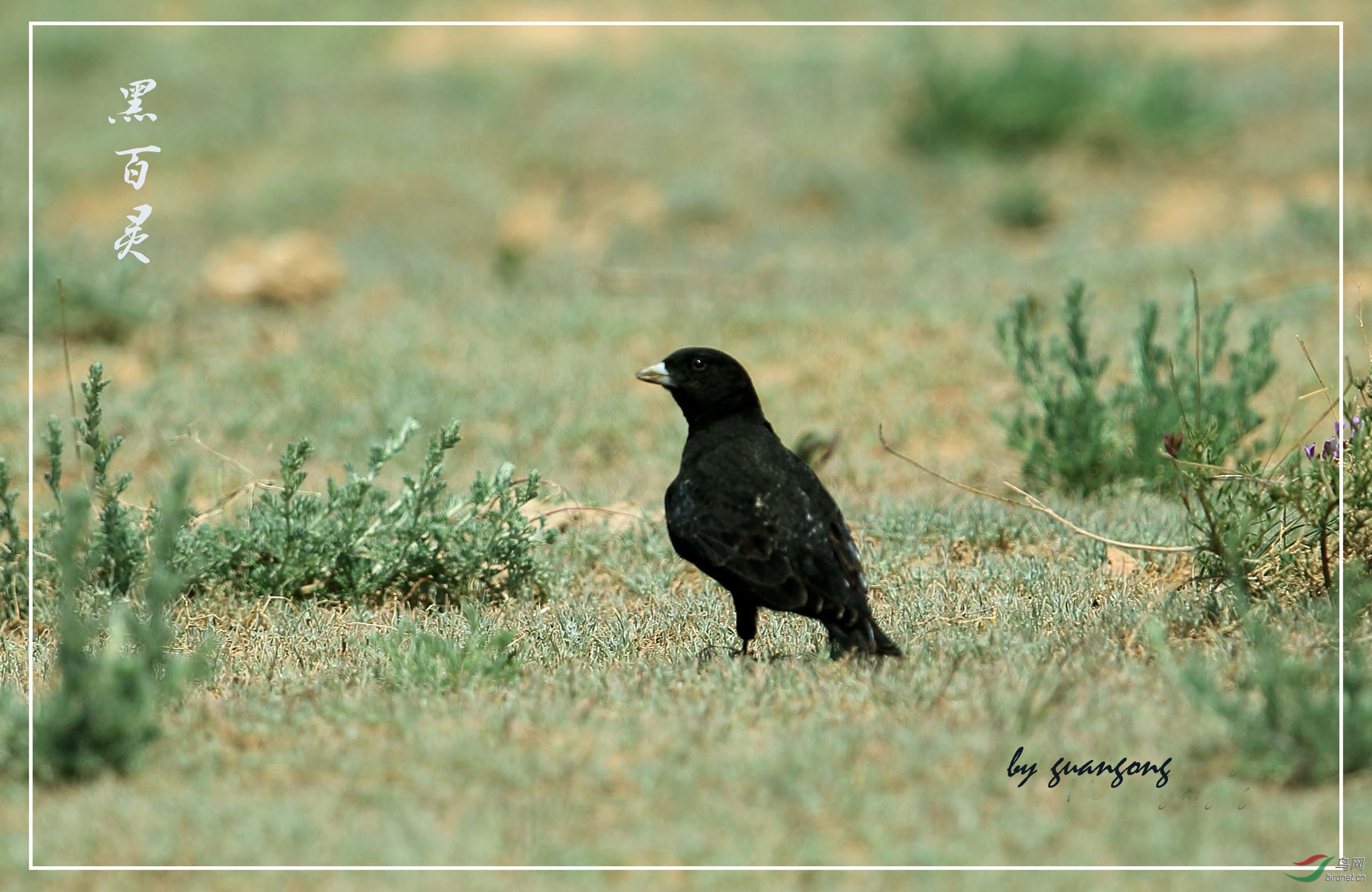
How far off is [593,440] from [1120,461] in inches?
133

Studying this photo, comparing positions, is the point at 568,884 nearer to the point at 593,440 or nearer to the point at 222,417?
the point at 593,440

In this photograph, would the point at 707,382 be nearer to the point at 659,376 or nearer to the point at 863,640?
the point at 659,376

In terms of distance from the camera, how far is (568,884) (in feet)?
11.0

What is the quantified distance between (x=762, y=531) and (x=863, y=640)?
1.72 ft

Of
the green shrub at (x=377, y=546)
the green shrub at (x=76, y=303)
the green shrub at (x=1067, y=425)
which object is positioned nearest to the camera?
the green shrub at (x=377, y=546)

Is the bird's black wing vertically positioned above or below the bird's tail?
above

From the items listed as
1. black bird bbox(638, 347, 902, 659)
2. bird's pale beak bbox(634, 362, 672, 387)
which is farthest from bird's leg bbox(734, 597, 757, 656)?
bird's pale beak bbox(634, 362, 672, 387)

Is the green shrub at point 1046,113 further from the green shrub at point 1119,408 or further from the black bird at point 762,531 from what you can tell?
the black bird at point 762,531

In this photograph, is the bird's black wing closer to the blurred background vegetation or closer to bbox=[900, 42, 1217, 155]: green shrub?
the blurred background vegetation

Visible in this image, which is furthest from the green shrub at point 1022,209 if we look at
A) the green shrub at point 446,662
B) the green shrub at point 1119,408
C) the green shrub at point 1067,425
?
the green shrub at point 446,662

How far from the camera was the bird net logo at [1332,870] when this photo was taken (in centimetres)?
335

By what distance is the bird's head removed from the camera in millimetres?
5656

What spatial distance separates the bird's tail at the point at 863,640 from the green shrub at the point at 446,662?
41.6 inches

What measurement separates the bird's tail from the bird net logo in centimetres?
160
